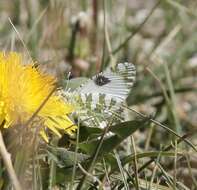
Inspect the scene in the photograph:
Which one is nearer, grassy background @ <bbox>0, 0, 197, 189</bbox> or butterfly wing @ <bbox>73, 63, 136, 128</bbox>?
butterfly wing @ <bbox>73, 63, 136, 128</bbox>

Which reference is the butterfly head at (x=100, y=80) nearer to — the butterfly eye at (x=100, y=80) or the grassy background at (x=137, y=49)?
the butterfly eye at (x=100, y=80)

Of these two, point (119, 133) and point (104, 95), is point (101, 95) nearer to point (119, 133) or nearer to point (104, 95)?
point (104, 95)

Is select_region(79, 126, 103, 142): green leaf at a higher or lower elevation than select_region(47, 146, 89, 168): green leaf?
higher

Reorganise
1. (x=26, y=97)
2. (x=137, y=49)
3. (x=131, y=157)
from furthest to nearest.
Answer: (x=137, y=49) < (x=131, y=157) < (x=26, y=97)

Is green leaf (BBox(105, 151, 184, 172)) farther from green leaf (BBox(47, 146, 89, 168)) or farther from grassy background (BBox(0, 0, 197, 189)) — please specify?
grassy background (BBox(0, 0, 197, 189))

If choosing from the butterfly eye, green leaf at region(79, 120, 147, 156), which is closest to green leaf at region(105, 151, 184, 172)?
green leaf at region(79, 120, 147, 156)

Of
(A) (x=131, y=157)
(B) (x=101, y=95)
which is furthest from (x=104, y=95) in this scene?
(A) (x=131, y=157)

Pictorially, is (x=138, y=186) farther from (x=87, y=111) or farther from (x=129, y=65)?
(x=129, y=65)
